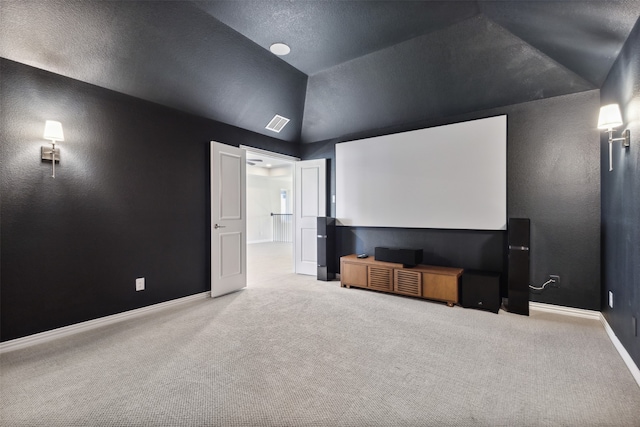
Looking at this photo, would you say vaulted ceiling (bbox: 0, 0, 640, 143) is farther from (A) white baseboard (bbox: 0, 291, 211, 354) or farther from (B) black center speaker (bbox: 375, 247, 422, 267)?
(A) white baseboard (bbox: 0, 291, 211, 354)

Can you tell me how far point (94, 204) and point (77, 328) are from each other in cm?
126

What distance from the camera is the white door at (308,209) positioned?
5.36 meters

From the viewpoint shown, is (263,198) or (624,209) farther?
(263,198)

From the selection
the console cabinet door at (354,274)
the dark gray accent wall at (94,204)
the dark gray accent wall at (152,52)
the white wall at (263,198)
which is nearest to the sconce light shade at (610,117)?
the console cabinet door at (354,274)

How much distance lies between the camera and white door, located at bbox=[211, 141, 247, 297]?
4.11 metres

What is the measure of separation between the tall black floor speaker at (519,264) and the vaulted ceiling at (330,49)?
5.23ft

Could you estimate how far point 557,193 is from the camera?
11.0ft

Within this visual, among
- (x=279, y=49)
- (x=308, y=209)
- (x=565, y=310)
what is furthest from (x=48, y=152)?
(x=565, y=310)

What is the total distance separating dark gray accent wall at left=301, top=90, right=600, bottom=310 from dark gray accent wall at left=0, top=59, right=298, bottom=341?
3.95 meters

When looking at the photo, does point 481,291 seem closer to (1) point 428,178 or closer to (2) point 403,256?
(2) point 403,256

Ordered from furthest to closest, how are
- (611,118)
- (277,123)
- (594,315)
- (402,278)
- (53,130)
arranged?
(277,123), (402,278), (594,315), (53,130), (611,118)

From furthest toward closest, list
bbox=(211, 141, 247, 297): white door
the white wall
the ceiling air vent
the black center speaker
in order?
1. the white wall
2. the ceiling air vent
3. bbox=(211, 141, 247, 297): white door
4. the black center speaker

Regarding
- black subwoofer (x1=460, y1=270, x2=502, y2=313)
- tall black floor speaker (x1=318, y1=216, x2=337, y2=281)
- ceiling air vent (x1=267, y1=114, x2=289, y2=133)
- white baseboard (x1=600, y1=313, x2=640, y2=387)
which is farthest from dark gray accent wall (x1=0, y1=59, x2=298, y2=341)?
white baseboard (x1=600, y1=313, x2=640, y2=387)

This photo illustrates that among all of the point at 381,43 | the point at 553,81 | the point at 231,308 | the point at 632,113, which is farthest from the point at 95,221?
the point at 553,81
